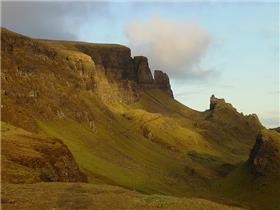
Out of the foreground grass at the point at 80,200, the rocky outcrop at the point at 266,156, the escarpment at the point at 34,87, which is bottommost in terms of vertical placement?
the foreground grass at the point at 80,200

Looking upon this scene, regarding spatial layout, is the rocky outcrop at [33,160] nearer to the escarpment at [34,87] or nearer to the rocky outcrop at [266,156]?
the escarpment at [34,87]

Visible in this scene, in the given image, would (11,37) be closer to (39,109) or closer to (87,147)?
(39,109)

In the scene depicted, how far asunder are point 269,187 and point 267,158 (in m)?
15.7

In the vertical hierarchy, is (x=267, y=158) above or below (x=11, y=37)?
below

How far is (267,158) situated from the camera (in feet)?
486

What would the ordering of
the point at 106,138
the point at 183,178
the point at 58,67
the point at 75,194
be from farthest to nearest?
the point at 58,67, the point at 106,138, the point at 183,178, the point at 75,194

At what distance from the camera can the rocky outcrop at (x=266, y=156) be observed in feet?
468

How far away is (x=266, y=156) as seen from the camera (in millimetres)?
148750

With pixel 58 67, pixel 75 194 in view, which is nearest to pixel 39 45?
pixel 58 67

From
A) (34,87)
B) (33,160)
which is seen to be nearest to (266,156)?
(34,87)

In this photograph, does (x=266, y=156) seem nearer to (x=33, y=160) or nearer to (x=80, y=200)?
(x=33, y=160)

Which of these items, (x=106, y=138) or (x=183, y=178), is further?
(x=106, y=138)

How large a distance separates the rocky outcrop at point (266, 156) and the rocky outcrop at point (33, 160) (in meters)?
60.6

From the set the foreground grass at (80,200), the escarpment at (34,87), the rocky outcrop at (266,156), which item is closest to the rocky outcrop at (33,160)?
the foreground grass at (80,200)
